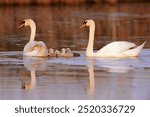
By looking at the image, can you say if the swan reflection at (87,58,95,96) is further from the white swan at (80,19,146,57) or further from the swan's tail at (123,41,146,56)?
the swan's tail at (123,41,146,56)

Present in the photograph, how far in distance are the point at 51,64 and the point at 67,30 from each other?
881cm

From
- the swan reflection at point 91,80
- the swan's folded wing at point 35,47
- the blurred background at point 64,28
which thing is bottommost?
the swan reflection at point 91,80

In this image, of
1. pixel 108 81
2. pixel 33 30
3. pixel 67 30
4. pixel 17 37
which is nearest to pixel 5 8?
pixel 67 30

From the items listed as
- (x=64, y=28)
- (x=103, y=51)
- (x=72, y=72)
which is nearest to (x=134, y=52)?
(x=103, y=51)

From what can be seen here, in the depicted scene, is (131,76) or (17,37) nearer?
(131,76)

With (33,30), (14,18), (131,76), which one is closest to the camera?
(131,76)

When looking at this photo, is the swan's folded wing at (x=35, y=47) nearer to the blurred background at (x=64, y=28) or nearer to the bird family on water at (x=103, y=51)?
the bird family on water at (x=103, y=51)

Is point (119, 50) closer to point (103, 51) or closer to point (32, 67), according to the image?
point (103, 51)

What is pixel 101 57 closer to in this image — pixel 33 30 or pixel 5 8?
pixel 33 30

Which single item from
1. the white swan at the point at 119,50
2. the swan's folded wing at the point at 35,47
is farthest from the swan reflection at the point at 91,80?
the swan's folded wing at the point at 35,47

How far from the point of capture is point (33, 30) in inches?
668

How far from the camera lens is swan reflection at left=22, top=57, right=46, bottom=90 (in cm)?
1166

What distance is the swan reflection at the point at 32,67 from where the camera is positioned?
38.3 ft

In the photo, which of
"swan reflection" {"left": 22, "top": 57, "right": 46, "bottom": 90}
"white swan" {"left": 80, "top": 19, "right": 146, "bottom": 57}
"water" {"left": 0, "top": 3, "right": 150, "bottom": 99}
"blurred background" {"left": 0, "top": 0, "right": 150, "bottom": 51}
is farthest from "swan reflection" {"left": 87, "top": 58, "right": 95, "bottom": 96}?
"blurred background" {"left": 0, "top": 0, "right": 150, "bottom": 51}
